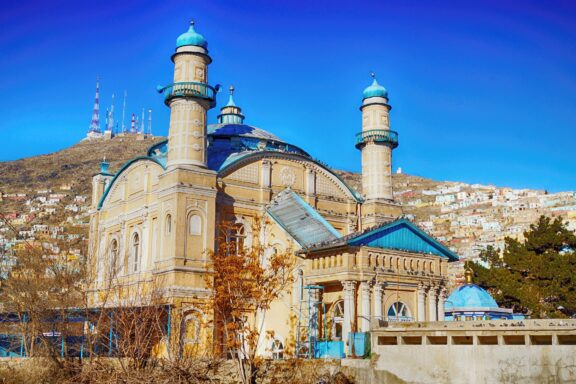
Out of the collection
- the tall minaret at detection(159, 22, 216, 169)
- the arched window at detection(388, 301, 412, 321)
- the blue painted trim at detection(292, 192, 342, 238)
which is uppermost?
the tall minaret at detection(159, 22, 216, 169)

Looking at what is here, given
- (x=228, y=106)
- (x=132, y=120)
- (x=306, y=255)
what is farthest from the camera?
(x=132, y=120)

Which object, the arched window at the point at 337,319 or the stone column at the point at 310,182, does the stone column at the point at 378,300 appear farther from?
the stone column at the point at 310,182

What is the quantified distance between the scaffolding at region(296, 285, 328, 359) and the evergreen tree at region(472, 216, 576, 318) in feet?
51.8

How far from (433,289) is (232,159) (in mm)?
12876

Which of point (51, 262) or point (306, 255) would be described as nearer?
point (51, 262)

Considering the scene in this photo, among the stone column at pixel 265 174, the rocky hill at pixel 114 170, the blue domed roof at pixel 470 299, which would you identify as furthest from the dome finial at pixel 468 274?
the rocky hill at pixel 114 170

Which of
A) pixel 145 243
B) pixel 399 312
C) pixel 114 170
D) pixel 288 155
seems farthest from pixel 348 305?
pixel 114 170

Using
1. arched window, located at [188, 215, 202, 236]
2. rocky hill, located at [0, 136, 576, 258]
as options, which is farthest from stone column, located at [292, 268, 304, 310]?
rocky hill, located at [0, 136, 576, 258]

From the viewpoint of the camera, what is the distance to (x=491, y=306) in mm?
39031

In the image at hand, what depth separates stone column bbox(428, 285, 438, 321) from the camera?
33625 millimetres

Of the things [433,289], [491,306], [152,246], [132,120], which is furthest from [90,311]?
[132,120]

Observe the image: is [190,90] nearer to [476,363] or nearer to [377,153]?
[377,153]

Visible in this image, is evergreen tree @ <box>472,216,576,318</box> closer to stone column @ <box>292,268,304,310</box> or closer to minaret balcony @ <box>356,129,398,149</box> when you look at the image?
minaret balcony @ <box>356,129,398,149</box>

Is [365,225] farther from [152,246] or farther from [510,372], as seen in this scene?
[510,372]
